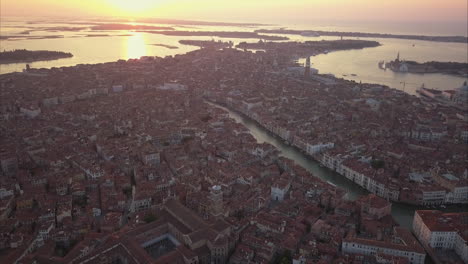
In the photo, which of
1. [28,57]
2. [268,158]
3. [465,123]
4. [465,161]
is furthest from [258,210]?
[28,57]

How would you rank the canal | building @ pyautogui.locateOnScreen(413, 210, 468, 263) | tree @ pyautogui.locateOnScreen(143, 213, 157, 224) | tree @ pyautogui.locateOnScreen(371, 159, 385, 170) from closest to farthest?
1. building @ pyautogui.locateOnScreen(413, 210, 468, 263)
2. tree @ pyautogui.locateOnScreen(143, 213, 157, 224)
3. the canal
4. tree @ pyautogui.locateOnScreen(371, 159, 385, 170)

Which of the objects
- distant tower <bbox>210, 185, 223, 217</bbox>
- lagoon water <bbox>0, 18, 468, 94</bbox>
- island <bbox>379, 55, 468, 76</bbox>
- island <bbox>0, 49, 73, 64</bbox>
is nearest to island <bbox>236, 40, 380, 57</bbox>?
lagoon water <bbox>0, 18, 468, 94</bbox>

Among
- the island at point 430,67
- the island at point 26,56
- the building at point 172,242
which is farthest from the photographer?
the island at point 430,67

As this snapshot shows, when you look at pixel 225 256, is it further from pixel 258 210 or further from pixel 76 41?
pixel 76 41

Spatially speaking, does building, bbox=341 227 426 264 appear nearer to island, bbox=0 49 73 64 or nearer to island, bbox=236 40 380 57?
island, bbox=0 49 73 64

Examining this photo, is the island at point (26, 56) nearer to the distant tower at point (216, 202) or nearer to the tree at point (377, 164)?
the distant tower at point (216, 202)

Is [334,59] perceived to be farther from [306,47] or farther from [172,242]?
[172,242]

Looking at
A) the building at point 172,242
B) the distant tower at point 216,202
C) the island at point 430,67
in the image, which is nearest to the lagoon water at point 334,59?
the island at point 430,67
